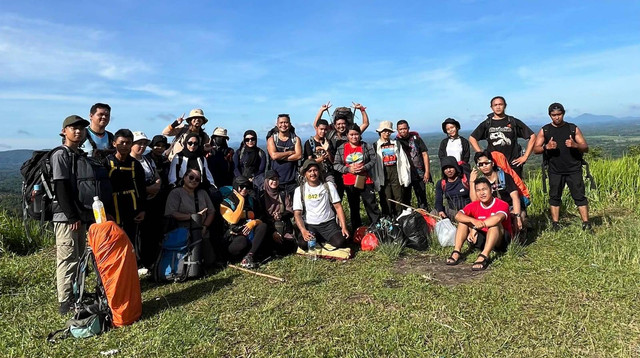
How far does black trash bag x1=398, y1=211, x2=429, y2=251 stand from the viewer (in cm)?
591

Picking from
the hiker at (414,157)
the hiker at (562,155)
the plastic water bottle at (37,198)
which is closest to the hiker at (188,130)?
the plastic water bottle at (37,198)

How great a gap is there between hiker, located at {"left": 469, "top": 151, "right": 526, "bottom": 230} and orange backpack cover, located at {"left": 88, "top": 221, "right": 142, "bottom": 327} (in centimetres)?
445

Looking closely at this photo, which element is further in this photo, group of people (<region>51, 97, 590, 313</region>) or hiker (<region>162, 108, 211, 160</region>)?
hiker (<region>162, 108, 211, 160</region>)

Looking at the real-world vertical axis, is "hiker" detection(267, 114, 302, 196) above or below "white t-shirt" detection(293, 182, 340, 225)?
above

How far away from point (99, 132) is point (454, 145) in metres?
5.36

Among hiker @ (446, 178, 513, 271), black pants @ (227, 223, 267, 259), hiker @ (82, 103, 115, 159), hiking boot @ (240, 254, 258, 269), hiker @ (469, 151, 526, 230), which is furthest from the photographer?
hiker @ (469, 151, 526, 230)

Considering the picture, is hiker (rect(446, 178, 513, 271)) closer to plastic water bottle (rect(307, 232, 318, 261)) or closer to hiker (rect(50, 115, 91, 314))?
plastic water bottle (rect(307, 232, 318, 261))

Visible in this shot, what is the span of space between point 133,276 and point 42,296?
1.82 m

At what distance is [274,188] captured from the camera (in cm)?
620

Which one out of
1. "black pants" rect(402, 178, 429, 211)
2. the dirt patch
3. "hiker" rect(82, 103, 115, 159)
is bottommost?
the dirt patch

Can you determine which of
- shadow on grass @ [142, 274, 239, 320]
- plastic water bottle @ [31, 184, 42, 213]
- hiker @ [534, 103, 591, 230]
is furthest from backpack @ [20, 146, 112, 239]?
hiker @ [534, 103, 591, 230]

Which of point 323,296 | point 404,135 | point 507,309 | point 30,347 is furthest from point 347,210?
point 30,347

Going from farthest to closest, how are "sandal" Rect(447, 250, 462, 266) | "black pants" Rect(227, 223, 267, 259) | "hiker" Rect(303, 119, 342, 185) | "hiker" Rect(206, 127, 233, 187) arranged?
"hiker" Rect(206, 127, 233, 187) < "hiker" Rect(303, 119, 342, 185) < "black pants" Rect(227, 223, 267, 259) < "sandal" Rect(447, 250, 462, 266)

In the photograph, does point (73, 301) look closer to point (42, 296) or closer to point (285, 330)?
point (42, 296)
